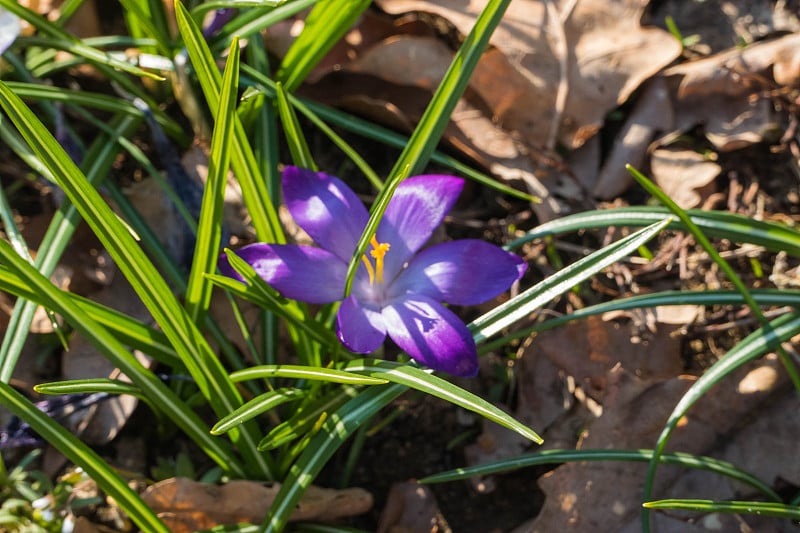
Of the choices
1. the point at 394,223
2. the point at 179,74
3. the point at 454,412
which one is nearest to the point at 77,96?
the point at 179,74

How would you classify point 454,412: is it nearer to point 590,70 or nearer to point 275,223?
point 275,223

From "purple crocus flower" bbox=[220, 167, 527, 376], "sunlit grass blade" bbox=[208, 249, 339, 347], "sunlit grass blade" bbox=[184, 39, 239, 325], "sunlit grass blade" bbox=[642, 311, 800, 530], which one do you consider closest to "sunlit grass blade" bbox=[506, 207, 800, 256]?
"sunlit grass blade" bbox=[642, 311, 800, 530]

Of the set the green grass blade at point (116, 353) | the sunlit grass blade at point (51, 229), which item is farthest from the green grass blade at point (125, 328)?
the sunlit grass blade at point (51, 229)

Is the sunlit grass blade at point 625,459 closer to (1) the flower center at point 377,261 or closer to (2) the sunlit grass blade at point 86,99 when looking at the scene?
(1) the flower center at point 377,261

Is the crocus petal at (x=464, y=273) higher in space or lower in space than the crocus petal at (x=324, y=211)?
lower

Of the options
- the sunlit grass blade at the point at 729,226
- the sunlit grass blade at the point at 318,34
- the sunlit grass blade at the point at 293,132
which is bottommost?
the sunlit grass blade at the point at 729,226

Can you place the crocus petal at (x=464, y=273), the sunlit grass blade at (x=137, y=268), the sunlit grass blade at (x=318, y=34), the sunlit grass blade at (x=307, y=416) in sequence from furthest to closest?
the sunlit grass blade at (x=318, y=34) < the crocus petal at (x=464, y=273) < the sunlit grass blade at (x=307, y=416) < the sunlit grass blade at (x=137, y=268)

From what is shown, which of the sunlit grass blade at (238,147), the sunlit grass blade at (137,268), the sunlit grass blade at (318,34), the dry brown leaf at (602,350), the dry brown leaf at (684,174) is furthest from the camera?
the dry brown leaf at (684,174)
